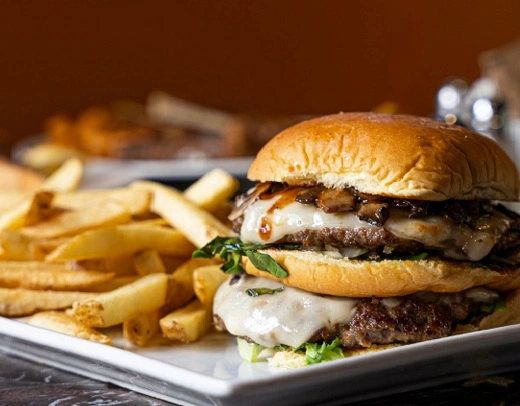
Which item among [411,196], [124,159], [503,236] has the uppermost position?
[411,196]

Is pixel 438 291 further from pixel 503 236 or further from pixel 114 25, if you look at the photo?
pixel 114 25

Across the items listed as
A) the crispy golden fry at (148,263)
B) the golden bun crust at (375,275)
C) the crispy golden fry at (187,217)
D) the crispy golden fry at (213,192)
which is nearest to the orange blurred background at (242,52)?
the crispy golden fry at (213,192)

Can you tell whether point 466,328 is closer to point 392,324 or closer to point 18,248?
point 392,324

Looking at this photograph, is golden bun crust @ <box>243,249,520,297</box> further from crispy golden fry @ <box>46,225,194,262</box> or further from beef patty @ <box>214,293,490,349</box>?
crispy golden fry @ <box>46,225,194,262</box>

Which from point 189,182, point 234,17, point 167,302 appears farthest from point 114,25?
point 167,302

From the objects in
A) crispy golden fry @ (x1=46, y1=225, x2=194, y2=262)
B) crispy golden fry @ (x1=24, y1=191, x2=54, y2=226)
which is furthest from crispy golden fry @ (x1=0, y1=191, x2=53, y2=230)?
crispy golden fry @ (x1=46, y1=225, x2=194, y2=262)

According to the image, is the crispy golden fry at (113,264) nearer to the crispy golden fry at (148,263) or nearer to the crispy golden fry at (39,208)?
the crispy golden fry at (148,263)
